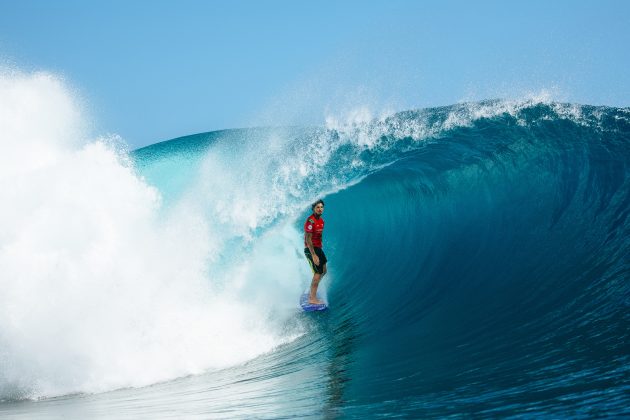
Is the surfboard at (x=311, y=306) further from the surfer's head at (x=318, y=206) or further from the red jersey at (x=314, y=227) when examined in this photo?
the surfer's head at (x=318, y=206)

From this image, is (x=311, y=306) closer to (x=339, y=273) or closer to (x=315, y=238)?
(x=315, y=238)

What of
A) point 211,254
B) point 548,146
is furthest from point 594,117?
Result: point 211,254

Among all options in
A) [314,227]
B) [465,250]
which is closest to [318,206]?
[314,227]

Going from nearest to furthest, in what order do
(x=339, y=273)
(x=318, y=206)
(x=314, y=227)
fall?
(x=318, y=206) → (x=314, y=227) → (x=339, y=273)

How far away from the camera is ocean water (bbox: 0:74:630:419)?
4102 mm

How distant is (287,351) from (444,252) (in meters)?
3.22

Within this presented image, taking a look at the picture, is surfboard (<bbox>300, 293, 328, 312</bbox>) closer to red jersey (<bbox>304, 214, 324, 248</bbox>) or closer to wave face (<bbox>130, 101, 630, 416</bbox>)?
wave face (<bbox>130, 101, 630, 416</bbox>)

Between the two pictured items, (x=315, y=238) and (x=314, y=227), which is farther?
(x=315, y=238)

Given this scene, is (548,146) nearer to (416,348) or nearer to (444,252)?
(444,252)

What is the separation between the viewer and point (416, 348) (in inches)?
197

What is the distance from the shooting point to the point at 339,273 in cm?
929

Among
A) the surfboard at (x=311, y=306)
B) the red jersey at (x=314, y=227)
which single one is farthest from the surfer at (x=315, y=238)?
the surfboard at (x=311, y=306)

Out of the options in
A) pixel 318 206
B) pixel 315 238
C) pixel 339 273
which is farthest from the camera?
pixel 339 273

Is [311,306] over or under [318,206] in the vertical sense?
under
